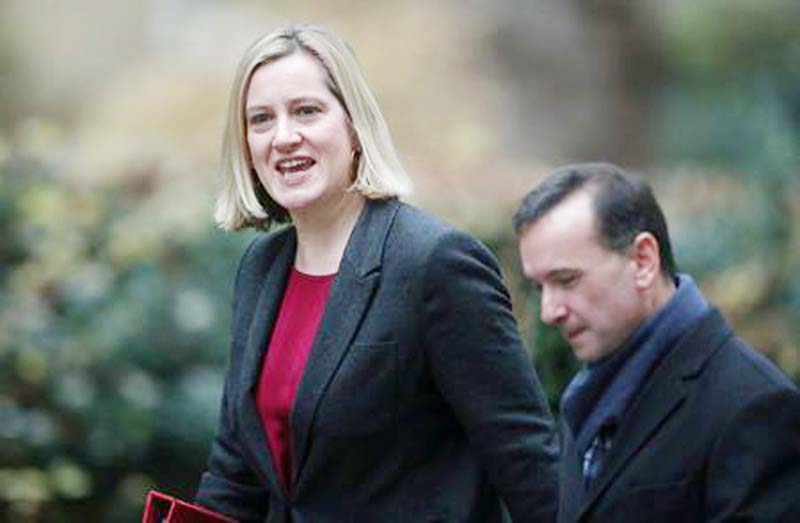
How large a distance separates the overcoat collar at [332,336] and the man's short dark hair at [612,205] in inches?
12.9

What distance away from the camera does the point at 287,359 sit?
348 cm

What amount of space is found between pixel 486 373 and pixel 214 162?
18.5ft

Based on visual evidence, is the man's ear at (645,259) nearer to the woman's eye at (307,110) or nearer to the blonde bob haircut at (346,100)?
the blonde bob haircut at (346,100)

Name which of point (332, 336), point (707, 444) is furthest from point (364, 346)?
point (707, 444)

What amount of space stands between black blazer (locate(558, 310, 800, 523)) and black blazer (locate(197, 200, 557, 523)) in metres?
0.37

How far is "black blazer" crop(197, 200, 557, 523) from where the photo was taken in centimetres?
332

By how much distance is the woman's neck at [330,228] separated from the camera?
3.49 metres

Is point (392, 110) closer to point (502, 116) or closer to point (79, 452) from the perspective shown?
point (502, 116)

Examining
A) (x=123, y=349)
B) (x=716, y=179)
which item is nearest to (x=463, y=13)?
(x=716, y=179)

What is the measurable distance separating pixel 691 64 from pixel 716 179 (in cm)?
265

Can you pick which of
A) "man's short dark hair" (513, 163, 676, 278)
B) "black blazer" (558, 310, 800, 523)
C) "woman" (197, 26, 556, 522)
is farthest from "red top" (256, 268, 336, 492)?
"black blazer" (558, 310, 800, 523)

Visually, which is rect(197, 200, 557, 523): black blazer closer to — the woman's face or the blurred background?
the woman's face

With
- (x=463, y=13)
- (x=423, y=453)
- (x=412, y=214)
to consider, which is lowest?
(x=423, y=453)

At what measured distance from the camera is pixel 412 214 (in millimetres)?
3447
